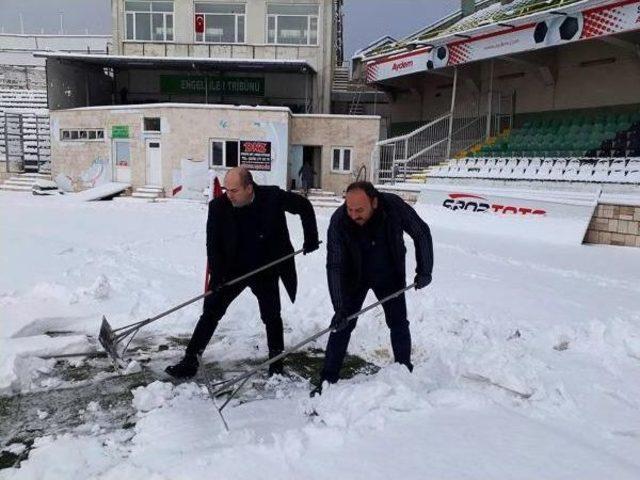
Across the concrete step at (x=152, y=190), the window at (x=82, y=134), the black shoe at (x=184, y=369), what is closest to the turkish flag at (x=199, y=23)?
the window at (x=82, y=134)

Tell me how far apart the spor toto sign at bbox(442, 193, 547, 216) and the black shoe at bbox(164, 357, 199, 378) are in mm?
9420

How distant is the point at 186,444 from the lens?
2982 mm

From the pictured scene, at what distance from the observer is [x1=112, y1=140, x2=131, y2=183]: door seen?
2086 cm

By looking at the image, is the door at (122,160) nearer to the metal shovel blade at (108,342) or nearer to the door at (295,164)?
the door at (295,164)

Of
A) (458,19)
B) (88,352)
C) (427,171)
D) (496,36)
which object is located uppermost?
(458,19)

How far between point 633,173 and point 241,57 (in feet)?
59.1

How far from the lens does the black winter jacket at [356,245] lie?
143 inches

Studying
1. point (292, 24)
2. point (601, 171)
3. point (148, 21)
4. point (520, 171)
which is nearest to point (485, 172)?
point (520, 171)

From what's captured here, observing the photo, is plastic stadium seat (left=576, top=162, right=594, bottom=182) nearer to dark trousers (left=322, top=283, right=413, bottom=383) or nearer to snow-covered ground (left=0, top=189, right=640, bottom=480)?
snow-covered ground (left=0, top=189, right=640, bottom=480)

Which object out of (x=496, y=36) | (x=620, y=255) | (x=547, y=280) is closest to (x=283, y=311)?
(x=547, y=280)

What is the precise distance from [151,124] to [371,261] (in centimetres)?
1863

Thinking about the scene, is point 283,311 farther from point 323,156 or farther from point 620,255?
point 323,156

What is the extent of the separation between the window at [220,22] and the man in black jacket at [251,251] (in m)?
23.0

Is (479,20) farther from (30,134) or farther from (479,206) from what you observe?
(30,134)
